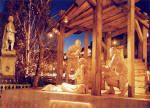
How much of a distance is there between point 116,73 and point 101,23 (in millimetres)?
2078

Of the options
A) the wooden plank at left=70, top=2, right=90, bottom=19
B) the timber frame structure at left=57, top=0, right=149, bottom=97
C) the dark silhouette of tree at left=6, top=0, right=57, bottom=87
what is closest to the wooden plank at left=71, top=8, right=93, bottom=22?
the timber frame structure at left=57, top=0, right=149, bottom=97

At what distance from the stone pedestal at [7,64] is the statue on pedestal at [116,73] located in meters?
5.77

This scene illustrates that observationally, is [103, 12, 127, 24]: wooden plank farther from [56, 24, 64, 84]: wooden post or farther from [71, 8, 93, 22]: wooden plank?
[56, 24, 64, 84]: wooden post

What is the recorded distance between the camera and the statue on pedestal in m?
6.98

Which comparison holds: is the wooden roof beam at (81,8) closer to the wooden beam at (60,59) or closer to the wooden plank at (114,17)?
the wooden beam at (60,59)

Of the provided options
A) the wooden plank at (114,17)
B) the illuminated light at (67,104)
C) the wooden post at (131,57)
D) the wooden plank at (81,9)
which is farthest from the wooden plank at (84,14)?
the illuminated light at (67,104)

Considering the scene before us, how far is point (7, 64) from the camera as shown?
10266 millimetres

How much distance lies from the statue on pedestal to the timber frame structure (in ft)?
2.29

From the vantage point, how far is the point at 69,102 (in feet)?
21.8

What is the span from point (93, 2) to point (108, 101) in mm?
3884

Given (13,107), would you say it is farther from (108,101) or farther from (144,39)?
(144,39)

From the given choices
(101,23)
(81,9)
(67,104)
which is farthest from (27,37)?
(67,104)

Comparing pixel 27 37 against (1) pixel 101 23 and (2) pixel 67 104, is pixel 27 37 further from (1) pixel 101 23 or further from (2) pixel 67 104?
(2) pixel 67 104

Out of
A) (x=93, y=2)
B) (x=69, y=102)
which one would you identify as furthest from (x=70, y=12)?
(x=69, y=102)
